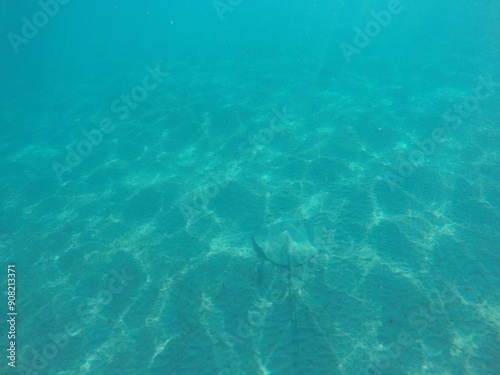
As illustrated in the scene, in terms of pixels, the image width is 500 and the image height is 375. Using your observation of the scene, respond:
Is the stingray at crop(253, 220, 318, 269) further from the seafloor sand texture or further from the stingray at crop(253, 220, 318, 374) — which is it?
the seafloor sand texture

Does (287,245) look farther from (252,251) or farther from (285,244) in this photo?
(252,251)

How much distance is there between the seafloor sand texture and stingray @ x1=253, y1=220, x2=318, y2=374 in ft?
1.48

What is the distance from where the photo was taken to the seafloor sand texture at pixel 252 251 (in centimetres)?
887

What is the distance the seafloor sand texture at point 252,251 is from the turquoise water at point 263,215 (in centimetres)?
7

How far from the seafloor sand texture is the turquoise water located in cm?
7

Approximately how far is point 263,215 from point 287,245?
2816 mm

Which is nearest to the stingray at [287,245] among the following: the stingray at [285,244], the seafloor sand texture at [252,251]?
the stingray at [285,244]

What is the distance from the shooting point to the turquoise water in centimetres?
902

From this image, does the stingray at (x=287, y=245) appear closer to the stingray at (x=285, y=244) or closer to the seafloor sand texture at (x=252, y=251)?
the stingray at (x=285, y=244)

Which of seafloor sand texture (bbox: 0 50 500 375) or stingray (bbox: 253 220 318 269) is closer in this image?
seafloor sand texture (bbox: 0 50 500 375)

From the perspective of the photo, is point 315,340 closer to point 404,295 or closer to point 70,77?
point 404,295

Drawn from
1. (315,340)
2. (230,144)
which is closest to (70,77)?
(230,144)

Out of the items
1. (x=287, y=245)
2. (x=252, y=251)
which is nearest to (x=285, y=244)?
(x=287, y=245)

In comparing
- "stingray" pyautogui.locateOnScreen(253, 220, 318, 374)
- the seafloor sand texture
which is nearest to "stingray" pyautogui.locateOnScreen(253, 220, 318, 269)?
"stingray" pyautogui.locateOnScreen(253, 220, 318, 374)
